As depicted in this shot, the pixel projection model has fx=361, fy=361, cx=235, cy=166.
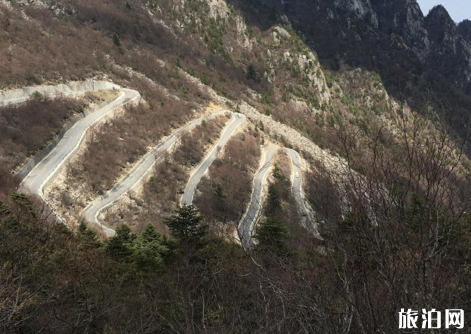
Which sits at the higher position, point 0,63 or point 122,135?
point 0,63

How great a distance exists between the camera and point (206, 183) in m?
35.7

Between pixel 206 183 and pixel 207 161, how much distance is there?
5.75 m

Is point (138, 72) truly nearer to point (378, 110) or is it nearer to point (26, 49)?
point (26, 49)

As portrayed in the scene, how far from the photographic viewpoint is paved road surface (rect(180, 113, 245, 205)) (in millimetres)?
33406

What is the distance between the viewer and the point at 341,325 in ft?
13.6

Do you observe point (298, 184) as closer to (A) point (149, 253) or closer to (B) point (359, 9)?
(A) point (149, 253)

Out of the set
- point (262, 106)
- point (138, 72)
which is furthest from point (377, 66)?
point (138, 72)

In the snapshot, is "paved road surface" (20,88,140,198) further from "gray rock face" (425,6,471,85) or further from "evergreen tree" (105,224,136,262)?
"gray rock face" (425,6,471,85)

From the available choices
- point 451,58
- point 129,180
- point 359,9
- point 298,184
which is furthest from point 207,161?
point 451,58

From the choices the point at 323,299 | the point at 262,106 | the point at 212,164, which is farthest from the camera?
the point at 262,106

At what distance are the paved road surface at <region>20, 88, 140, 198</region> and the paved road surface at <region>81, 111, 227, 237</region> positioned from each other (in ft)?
12.2

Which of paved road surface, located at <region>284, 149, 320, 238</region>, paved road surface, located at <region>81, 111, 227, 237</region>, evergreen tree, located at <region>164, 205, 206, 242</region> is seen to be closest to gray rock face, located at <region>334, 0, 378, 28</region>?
paved road surface, located at <region>284, 149, 320, 238</region>

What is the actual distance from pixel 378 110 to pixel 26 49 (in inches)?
3812

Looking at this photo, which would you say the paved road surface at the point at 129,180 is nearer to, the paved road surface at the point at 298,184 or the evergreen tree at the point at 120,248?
the evergreen tree at the point at 120,248
